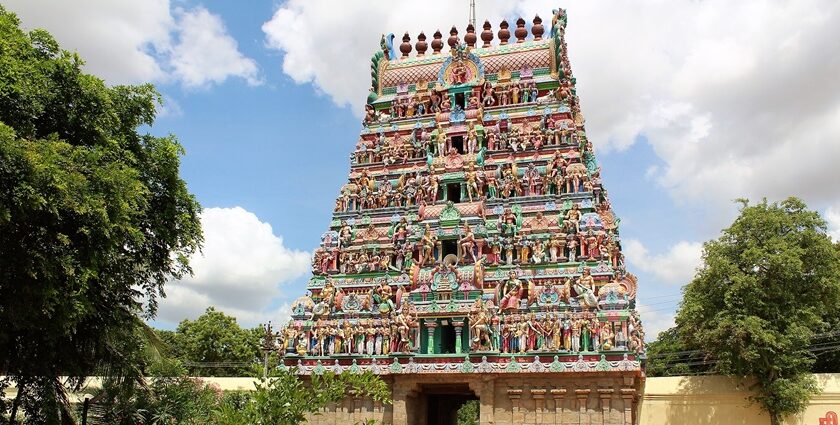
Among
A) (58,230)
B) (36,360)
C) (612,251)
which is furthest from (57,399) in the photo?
(612,251)

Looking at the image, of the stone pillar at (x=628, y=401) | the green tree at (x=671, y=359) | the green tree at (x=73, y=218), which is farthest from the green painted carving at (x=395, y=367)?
the green tree at (x=671, y=359)

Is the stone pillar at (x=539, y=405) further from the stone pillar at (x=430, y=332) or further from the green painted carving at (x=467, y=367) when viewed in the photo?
the stone pillar at (x=430, y=332)

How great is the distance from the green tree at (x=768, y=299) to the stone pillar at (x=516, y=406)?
6646 millimetres

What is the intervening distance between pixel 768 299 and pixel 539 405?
8.67 metres

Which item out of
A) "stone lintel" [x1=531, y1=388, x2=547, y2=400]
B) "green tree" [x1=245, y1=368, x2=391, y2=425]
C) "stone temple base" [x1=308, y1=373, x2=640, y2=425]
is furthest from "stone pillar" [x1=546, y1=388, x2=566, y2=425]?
"green tree" [x1=245, y1=368, x2=391, y2=425]

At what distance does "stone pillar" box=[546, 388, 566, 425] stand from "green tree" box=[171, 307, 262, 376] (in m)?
24.8

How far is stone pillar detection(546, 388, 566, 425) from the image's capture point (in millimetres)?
20812

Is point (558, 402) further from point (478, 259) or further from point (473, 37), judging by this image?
point (473, 37)

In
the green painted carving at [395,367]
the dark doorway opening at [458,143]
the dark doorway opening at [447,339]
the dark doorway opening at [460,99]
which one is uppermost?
the dark doorway opening at [460,99]

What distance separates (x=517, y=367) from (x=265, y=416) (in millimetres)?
13711

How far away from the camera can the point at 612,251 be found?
24391mm

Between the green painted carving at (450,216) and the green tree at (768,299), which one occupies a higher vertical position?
the green painted carving at (450,216)

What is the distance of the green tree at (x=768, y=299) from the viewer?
2134 centimetres

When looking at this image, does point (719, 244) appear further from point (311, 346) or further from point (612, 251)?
point (311, 346)
